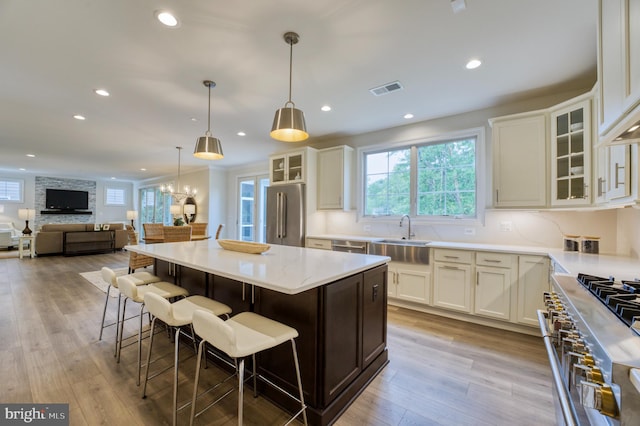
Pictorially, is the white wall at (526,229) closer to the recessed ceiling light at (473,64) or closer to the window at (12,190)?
the recessed ceiling light at (473,64)

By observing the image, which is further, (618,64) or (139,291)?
(139,291)

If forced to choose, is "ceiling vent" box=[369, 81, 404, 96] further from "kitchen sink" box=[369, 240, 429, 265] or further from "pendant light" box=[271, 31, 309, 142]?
"kitchen sink" box=[369, 240, 429, 265]

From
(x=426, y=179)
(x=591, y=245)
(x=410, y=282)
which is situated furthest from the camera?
(x=426, y=179)

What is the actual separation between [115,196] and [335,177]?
10.8m

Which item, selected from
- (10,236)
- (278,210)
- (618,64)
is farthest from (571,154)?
(10,236)

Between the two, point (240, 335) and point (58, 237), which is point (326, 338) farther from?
point (58, 237)

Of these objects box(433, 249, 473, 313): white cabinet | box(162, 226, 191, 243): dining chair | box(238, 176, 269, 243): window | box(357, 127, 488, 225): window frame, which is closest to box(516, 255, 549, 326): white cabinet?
box(433, 249, 473, 313): white cabinet

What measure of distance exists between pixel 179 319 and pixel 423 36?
8.78 feet

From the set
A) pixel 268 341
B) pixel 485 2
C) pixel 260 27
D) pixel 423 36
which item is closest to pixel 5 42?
pixel 260 27

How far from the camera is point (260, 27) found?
1.96 meters

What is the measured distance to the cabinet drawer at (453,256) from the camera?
3.02 metres

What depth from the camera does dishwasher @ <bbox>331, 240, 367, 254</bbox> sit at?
3699 millimetres

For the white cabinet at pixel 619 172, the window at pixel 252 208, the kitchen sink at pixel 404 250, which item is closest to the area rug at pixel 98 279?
the window at pixel 252 208

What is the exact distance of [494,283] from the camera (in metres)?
2.87
